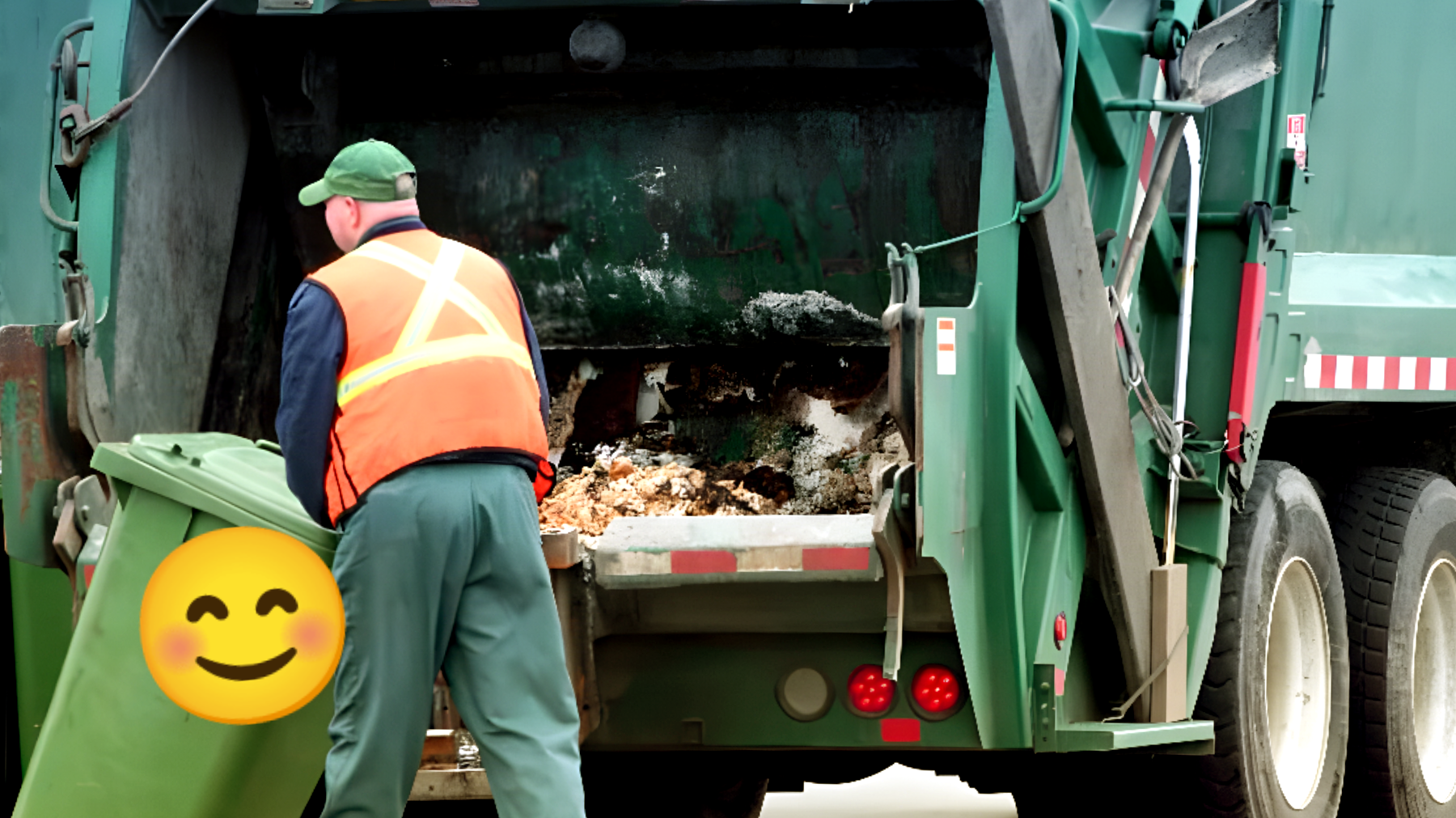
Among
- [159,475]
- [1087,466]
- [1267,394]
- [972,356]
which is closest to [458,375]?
[159,475]

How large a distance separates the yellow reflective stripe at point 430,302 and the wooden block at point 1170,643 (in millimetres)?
1533

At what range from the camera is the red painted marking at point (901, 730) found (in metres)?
3.40

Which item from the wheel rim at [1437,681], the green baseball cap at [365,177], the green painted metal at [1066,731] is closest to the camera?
the green baseball cap at [365,177]

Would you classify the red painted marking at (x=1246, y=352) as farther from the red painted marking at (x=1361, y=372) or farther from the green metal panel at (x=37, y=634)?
the green metal panel at (x=37, y=634)

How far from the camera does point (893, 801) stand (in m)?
Answer: 5.74

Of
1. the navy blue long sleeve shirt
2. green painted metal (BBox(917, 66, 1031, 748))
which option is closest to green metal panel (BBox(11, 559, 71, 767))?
the navy blue long sleeve shirt

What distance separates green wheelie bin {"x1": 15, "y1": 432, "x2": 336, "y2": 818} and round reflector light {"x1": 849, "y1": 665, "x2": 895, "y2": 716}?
0.96 metres

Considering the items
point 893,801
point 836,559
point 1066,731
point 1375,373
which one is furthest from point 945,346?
point 893,801

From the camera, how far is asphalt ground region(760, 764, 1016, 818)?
5.52m

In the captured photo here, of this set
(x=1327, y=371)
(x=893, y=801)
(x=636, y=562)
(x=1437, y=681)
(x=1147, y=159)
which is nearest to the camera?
(x=636, y=562)

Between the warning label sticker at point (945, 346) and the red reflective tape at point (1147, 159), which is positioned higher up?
the red reflective tape at point (1147, 159)

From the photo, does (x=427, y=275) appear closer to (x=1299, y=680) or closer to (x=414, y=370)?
(x=414, y=370)

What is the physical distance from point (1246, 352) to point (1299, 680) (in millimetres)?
848

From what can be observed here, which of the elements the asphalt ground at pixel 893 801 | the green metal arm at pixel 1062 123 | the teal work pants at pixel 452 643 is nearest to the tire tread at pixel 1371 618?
the asphalt ground at pixel 893 801
